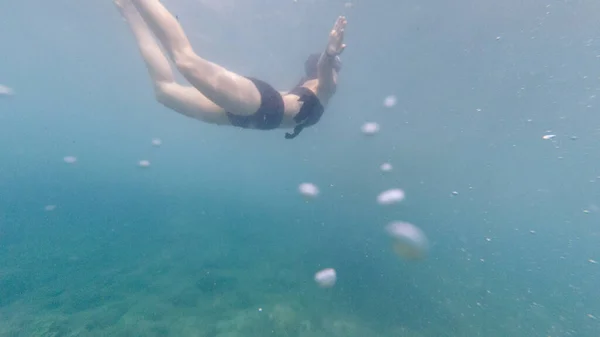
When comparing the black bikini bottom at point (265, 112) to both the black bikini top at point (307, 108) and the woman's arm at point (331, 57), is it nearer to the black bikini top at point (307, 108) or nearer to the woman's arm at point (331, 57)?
the black bikini top at point (307, 108)

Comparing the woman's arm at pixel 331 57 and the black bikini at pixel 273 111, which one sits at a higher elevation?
the woman's arm at pixel 331 57

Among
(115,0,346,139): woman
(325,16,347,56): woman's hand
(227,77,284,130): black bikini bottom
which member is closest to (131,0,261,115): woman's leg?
(115,0,346,139): woman

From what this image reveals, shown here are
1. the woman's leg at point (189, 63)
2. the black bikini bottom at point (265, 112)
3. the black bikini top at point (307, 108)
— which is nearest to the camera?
the woman's leg at point (189, 63)

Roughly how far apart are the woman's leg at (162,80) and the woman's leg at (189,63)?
2.58 ft

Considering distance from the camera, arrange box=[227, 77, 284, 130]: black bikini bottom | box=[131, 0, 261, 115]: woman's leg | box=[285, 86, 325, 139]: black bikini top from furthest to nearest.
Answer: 1. box=[285, 86, 325, 139]: black bikini top
2. box=[227, 77, 284, 130]: black bikini bottom
3. box=[131, 0, 261, 115]: woman's leg

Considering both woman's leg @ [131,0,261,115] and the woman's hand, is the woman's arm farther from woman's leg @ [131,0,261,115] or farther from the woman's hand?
woman's leg @ [131,0,261,115]

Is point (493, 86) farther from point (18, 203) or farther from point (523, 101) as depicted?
point (18, 203)

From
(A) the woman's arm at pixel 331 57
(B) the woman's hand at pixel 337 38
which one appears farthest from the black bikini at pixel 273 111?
(B) the woman's hand at pixel 337 38

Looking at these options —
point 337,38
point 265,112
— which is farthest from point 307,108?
point 337,38

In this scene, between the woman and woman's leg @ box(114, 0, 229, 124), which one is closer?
the woman

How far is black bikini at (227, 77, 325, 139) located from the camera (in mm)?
4348

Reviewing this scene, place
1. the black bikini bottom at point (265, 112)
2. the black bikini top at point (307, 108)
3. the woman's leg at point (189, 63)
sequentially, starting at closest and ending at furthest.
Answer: the woman's leg at point (189, 63)
the black bikini bottom at point (265, 112)
the black bikini top at point (307, 108)

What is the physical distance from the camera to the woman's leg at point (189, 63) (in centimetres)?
387

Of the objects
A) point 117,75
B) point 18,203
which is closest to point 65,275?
point 18,203
